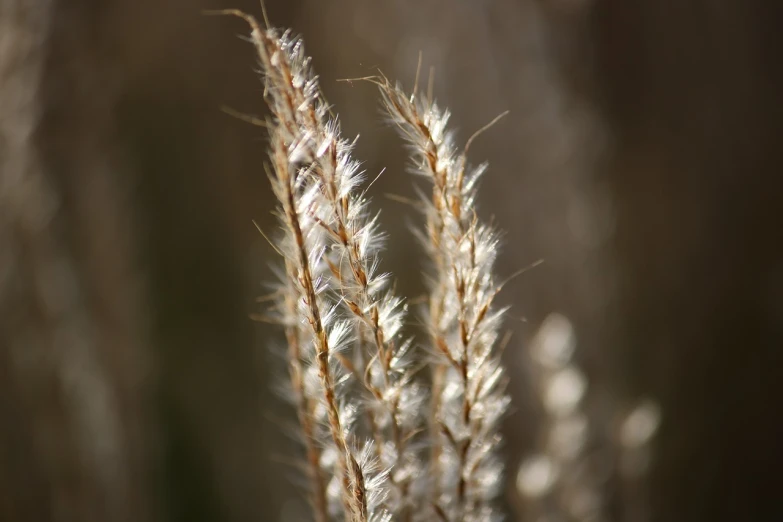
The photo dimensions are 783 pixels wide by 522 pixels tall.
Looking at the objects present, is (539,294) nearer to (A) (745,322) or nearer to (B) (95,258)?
(A) (745,322)

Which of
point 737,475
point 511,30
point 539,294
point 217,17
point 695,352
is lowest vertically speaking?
point 737,475

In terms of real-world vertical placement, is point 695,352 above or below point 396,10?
below

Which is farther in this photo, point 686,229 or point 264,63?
point 686,229

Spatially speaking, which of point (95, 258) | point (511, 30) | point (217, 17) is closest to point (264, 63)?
point (511, 30)

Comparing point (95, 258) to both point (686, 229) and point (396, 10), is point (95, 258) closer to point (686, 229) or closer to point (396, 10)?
point (396, 10)

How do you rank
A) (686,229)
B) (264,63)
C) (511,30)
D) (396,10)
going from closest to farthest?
(264,63)
(511,30)
(396,10)
(686,229)

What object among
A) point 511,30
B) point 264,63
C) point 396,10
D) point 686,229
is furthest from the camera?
point 686,229
